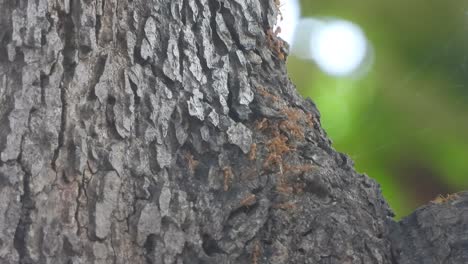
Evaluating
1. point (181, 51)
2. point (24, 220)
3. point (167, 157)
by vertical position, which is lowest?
point (24, 220)

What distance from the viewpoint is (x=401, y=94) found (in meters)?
1.40

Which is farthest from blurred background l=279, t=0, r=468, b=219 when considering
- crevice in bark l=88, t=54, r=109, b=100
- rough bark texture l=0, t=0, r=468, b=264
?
crevice in bark l=88, t=54, r=109, b=100

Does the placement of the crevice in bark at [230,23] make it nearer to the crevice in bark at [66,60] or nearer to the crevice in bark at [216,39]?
the crevice in bark at [216,39]

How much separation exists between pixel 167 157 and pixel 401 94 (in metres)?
0.59

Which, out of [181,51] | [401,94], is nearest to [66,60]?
[181,51]

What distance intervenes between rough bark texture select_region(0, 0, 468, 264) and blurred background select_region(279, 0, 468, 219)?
0.26 metres

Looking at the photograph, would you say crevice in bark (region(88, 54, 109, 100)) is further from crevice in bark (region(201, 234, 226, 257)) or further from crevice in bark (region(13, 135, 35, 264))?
crevice in bark (region(201, 234, 226, 257))

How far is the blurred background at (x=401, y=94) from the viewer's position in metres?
1.32

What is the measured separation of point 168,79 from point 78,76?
5.6 inches

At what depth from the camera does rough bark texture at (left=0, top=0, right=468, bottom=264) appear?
35.8 inches

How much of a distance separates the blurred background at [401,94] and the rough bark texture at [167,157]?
0.26 m

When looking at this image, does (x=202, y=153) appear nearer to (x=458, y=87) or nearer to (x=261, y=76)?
(x=261, y=76)

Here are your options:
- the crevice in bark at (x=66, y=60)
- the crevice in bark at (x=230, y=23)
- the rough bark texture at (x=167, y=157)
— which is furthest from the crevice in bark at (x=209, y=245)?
the crevice in bark at (x=230, y=23)

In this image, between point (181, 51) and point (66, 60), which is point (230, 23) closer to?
point (181, 51)
